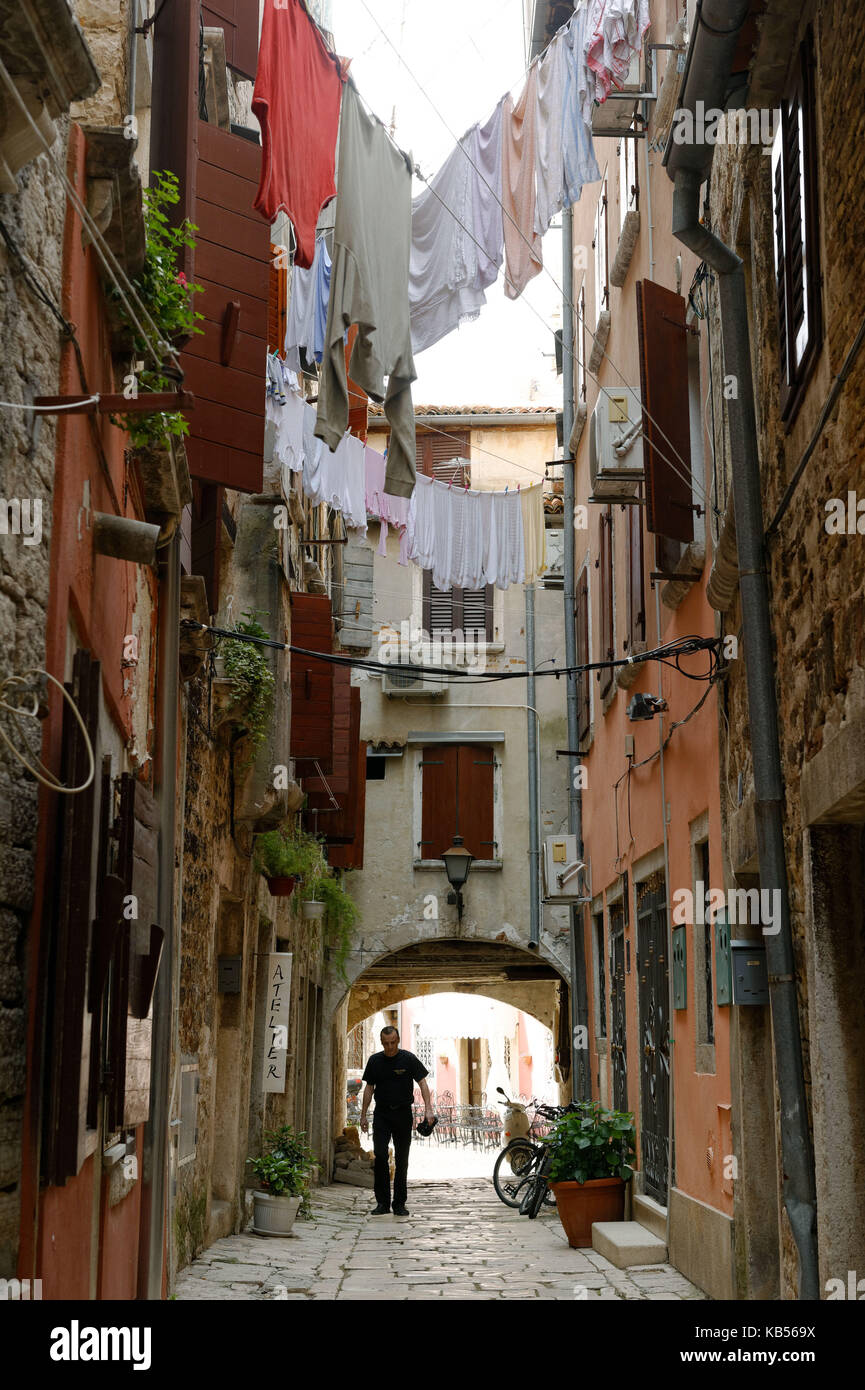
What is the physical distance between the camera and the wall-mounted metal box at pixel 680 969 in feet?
30.5

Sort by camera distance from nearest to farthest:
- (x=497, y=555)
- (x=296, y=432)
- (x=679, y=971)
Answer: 1. (x=679, y=971)
2. (x=296, y=432)
3. (x=497, y=555)

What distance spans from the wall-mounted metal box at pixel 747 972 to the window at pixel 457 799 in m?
13.8

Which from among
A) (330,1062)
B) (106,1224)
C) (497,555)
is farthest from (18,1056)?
(330,1062)

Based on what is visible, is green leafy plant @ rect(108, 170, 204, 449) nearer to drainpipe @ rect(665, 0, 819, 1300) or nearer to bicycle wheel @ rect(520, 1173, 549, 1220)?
drainpipe @ rect(665, 0, 819, 1300)

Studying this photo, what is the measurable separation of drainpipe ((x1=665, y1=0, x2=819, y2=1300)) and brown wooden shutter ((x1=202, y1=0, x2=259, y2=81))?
140 inches

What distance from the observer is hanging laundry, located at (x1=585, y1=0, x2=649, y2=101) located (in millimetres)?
8852

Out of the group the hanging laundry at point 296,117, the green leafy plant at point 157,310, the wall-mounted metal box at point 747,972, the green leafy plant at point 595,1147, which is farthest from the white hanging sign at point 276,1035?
the green leafy plant at point 157,310

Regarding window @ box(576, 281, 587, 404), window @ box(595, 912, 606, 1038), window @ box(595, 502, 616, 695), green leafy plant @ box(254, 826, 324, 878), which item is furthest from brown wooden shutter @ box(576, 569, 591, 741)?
green leafy plant @ box(254, 826, 324, 878)

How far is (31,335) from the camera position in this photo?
4.15 meters

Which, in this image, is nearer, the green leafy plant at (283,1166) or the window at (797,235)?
the window at (797,235)

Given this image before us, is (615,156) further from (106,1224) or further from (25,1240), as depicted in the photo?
(25,1240)

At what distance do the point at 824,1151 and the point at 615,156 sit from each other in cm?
1089

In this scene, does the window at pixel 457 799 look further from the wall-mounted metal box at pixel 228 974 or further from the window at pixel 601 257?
the wall-mounted metal box at pixel 228 974

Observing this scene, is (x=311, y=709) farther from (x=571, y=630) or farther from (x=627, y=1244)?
(x=627, y=1244)
